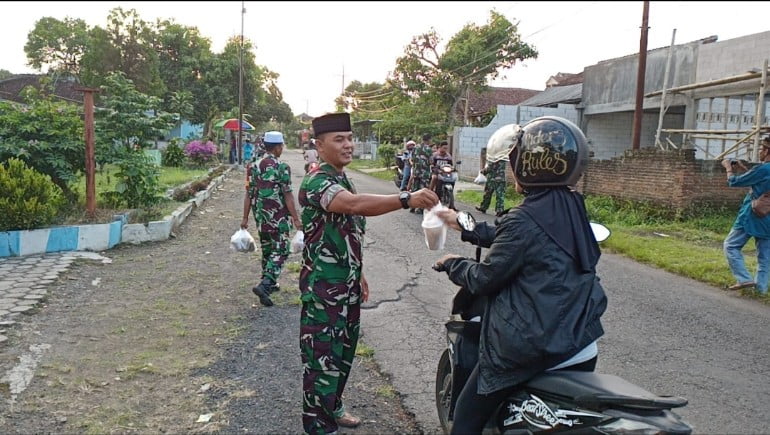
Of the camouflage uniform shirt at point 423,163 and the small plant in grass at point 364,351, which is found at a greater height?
the camouflage uniform shirt at point 423,163

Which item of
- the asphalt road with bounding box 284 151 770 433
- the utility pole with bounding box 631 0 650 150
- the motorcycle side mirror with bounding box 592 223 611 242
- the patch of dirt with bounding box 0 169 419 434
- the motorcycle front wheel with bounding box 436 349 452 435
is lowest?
the patch of dirt with bounding box 0 169 419 434

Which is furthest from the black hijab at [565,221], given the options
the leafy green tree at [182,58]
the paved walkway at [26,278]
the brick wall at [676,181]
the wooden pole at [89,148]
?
the leafy green tree at [182,58]

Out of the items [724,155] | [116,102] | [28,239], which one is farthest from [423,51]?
[28,239]

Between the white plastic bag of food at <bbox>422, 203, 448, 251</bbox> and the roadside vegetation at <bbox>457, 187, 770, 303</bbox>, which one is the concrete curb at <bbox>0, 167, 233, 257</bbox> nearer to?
the white plastic bag of food at <bbox>422, 203, 448, 251</bbox>

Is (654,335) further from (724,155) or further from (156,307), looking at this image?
(724,155)

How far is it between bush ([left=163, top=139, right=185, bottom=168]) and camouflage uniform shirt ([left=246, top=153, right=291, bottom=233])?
58.3ft

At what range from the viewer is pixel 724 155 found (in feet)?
40.3

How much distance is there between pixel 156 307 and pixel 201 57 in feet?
106

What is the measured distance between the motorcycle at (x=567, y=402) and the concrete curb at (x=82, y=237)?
261 inches

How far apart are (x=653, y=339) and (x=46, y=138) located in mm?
8249

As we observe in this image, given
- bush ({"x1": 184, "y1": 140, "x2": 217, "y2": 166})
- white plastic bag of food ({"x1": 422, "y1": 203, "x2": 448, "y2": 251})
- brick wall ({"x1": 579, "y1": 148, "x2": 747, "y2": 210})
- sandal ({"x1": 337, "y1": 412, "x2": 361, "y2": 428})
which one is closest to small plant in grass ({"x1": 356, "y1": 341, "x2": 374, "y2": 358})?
sandal ({"x1": 337, "y1": 412, "x2": 361, "y2": 428})

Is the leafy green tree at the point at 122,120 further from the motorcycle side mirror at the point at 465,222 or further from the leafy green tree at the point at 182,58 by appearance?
the leafy green tree at the point at 182,58

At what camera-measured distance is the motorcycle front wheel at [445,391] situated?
2.88 m

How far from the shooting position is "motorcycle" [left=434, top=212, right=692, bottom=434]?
6.14 feet
